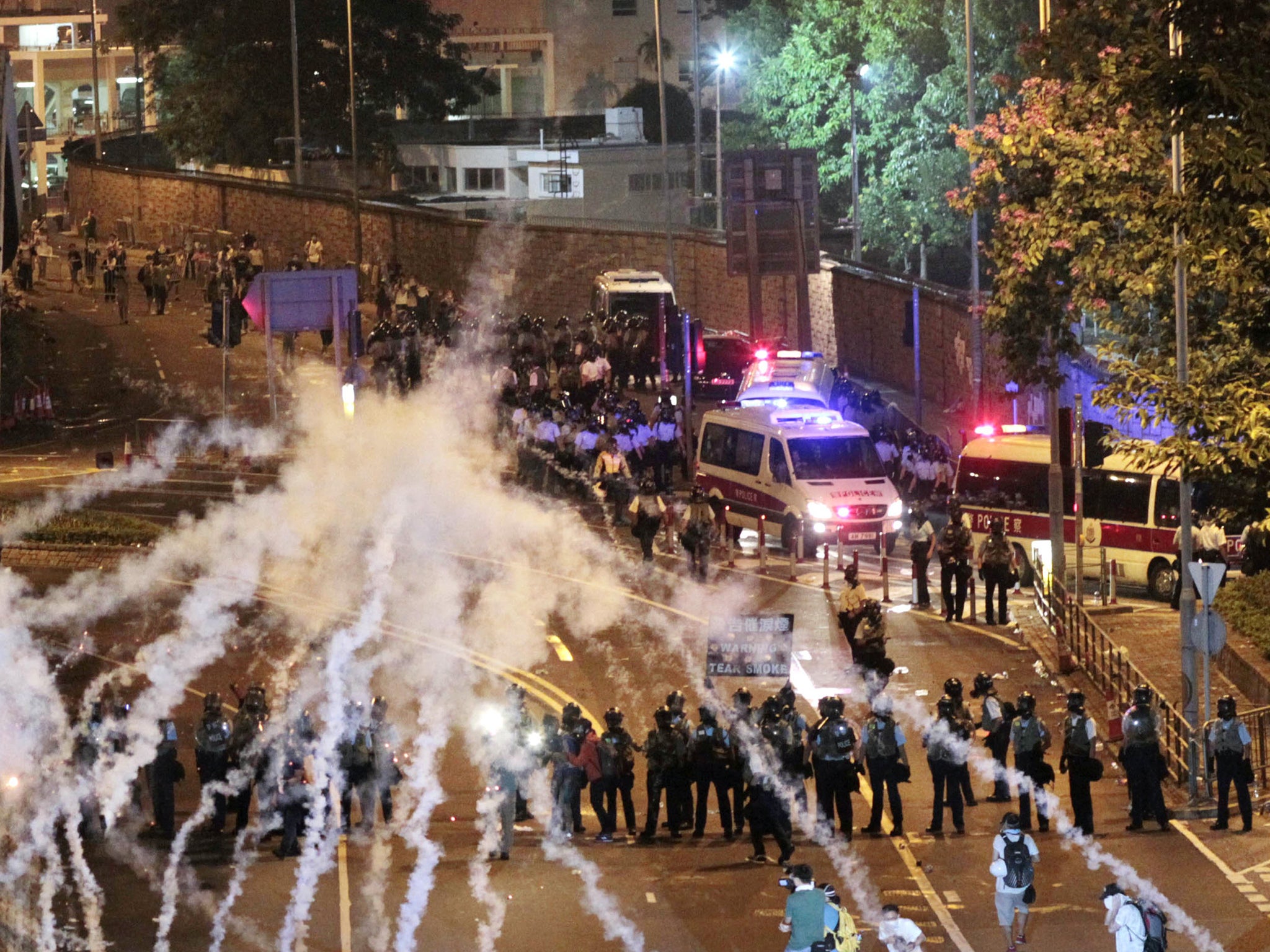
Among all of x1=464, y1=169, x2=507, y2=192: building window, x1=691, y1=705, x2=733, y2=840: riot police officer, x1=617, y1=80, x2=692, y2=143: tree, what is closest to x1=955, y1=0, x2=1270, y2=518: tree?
x1=691, y1=705, x2=733, y2=840: riot police officer

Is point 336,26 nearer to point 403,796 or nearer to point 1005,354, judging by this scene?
point 1005,354

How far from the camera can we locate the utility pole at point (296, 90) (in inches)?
2483

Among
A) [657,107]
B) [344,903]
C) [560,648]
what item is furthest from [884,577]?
[657,107]

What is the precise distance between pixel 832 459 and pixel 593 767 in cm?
1357

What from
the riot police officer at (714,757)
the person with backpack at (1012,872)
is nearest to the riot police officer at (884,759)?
the riot police officer at (714,757)

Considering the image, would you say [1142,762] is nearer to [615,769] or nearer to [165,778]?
[615,769]

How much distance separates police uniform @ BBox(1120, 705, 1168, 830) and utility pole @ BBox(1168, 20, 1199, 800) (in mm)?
951

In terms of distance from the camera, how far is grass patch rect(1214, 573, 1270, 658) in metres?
24.2

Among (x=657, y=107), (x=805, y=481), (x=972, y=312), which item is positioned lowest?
(x=805, y=481)

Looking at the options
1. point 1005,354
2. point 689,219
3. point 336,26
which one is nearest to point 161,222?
point 336,26

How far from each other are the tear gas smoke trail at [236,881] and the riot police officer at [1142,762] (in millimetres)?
7388

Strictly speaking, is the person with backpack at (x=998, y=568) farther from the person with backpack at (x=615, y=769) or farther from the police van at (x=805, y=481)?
the person with backpack at (x=615, y=769)

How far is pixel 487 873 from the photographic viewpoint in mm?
18188

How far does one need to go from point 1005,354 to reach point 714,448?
8.28m
